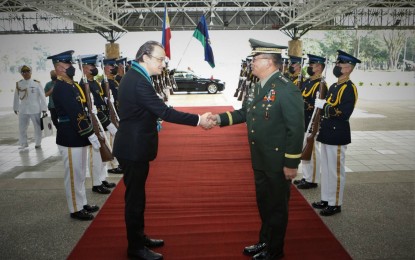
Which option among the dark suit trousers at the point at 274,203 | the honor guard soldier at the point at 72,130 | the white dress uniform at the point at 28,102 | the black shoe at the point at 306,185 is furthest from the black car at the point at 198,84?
the dark suit trousers at the point at 274,203

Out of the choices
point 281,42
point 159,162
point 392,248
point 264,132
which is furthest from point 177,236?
point 281,42

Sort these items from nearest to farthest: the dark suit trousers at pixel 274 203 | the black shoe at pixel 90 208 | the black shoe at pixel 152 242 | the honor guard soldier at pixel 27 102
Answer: the dark suit trousers at pixel 274 203 → the black shoe at pixel 152 242 → the black shoe at pixel 90 208 → the honor guard soldier at pixel 27 102

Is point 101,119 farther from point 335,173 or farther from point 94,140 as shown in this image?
point 335,173

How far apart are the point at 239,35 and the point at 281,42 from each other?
8.18ft

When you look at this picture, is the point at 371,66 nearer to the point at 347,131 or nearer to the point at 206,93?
the point at 206,93

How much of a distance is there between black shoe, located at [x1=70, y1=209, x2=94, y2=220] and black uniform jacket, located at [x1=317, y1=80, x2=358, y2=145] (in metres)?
2.76

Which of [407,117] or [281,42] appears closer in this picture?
[407,117]

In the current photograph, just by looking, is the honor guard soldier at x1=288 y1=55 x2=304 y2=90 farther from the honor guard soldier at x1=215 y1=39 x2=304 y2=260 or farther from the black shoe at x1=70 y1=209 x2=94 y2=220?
the black shoe at x1=70 y1=209 x2=94 y2=220

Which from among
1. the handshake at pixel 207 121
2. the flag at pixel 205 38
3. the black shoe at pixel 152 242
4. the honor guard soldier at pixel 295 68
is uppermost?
the flag at pixel 205 38

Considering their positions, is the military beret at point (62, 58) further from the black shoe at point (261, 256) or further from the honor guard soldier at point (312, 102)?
the honor guard soldier at point (312, 102)

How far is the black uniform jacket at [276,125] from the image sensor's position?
96.8 inches

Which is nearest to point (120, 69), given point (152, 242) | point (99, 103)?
point (99, 103)

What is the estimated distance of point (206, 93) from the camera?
18.3m

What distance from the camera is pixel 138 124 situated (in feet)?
8.55
